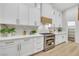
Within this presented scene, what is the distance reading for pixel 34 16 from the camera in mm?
4590

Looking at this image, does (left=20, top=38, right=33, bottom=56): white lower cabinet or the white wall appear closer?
(left=20, top=38, right=33, bottom=56): white lower cabinet

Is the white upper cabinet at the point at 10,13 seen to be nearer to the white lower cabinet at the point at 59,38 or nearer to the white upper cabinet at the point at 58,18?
the white upper cabinet at the point at 58,18

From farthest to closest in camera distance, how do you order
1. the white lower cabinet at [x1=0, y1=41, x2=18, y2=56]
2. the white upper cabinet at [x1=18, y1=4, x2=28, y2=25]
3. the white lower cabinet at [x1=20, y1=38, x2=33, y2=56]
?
the white upper cabinet at [x1=18, y1=4, x2=28, y2=25], the white lower cabinet at [x1=20, y1=38, x2=33, y2=56], the white lower cabinet at [x1=0, y1=41, x2=18, y2=56]

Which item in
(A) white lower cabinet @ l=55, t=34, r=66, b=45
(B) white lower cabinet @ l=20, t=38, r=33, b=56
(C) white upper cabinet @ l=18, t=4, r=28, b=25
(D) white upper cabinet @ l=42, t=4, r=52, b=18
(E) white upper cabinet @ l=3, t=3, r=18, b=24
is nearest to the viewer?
(E) white upper cabinet @ l=3, t=3, r=18, b=24

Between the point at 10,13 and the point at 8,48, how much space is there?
980mm

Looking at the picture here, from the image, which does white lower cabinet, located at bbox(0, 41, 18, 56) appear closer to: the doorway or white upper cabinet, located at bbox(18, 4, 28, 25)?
white upper cabinet, located at bbox(18, 4, 28, 25)

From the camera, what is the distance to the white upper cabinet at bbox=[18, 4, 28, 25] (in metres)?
3.89

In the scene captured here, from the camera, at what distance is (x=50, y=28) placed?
4.88m

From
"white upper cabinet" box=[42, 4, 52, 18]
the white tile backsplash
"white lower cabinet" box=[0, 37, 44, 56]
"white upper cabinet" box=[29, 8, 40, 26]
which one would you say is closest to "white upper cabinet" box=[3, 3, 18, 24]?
the white tile backsplash

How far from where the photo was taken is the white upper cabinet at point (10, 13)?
11.1ft

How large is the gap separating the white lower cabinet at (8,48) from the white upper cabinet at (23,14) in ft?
3.01

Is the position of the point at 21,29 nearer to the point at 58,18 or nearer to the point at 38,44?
the point at 38,44

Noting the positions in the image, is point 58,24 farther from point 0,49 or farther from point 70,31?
point 0,49

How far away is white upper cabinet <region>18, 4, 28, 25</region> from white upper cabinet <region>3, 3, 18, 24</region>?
20 cm
